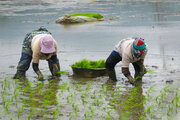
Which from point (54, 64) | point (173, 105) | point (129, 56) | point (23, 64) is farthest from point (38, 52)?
point (173, 105)

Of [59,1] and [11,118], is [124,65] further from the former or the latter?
[59,1]

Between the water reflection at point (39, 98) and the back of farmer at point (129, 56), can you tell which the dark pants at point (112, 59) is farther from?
the water reflection at point (39, 98)

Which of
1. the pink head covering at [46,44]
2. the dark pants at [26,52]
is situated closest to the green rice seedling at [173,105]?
the pink head covering at [46,44]

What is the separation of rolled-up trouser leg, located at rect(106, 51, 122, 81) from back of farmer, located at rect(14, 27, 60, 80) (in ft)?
3.47

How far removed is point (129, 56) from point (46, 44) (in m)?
1.57

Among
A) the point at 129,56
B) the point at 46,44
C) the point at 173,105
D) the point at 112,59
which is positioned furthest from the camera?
the point at 112,59

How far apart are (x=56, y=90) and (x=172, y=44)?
5173mm

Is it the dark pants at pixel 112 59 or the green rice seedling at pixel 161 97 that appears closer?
the green rice seedling at pixel 161 97

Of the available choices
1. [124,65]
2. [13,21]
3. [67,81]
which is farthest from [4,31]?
[124,65]

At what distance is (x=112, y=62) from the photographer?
7.67 meters

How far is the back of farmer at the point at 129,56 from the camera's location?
6977mm

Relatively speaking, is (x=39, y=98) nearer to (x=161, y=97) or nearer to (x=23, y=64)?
(x=23, y=64)

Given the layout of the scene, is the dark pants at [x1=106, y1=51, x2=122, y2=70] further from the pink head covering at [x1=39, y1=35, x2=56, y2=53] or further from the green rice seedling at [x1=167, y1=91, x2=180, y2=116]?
the green rice seedling at [x1=167, y1=91, x2=180, y2=116]

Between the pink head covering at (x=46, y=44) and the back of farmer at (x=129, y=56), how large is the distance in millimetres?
1114
